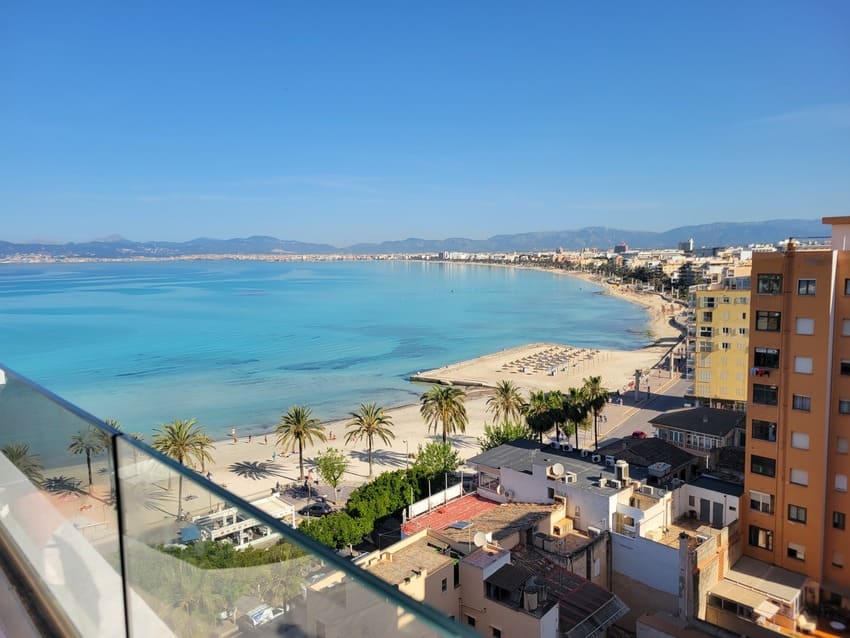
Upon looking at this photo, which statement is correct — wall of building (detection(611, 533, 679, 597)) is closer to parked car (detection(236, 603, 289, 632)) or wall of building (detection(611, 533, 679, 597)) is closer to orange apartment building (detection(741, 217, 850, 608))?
orange apartment building (detection(741, 217, 850, 608))

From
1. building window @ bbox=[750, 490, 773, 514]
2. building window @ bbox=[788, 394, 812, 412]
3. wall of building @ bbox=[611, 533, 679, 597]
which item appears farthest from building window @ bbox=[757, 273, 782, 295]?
wall of building @ bbox=[611, 533, 679, 597]

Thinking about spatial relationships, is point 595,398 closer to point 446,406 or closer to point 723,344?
point 446,406

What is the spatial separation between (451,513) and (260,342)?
50780 millimetres

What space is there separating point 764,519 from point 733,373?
1826cm

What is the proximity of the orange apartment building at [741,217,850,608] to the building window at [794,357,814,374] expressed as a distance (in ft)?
0.06

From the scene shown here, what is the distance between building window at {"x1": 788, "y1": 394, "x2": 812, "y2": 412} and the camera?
1276cm

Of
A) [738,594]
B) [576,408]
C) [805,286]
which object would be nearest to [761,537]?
[738,594]

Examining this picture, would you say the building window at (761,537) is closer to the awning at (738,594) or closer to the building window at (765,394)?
the awning at (738,594)

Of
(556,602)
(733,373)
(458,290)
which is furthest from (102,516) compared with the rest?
(458,290)

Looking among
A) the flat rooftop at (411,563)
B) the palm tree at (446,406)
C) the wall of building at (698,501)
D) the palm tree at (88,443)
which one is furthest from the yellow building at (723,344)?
the palm tree at (88,443)

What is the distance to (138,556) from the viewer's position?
1.96 m

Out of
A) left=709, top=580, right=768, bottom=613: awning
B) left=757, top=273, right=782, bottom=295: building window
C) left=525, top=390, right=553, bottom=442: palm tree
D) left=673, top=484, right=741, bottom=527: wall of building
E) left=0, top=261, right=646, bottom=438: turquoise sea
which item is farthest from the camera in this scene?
left=0, top=261, right=646, bottom=438: turquoise sea

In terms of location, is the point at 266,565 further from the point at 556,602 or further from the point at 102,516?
the point at 556,602

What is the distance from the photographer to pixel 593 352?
5262 centimetres
